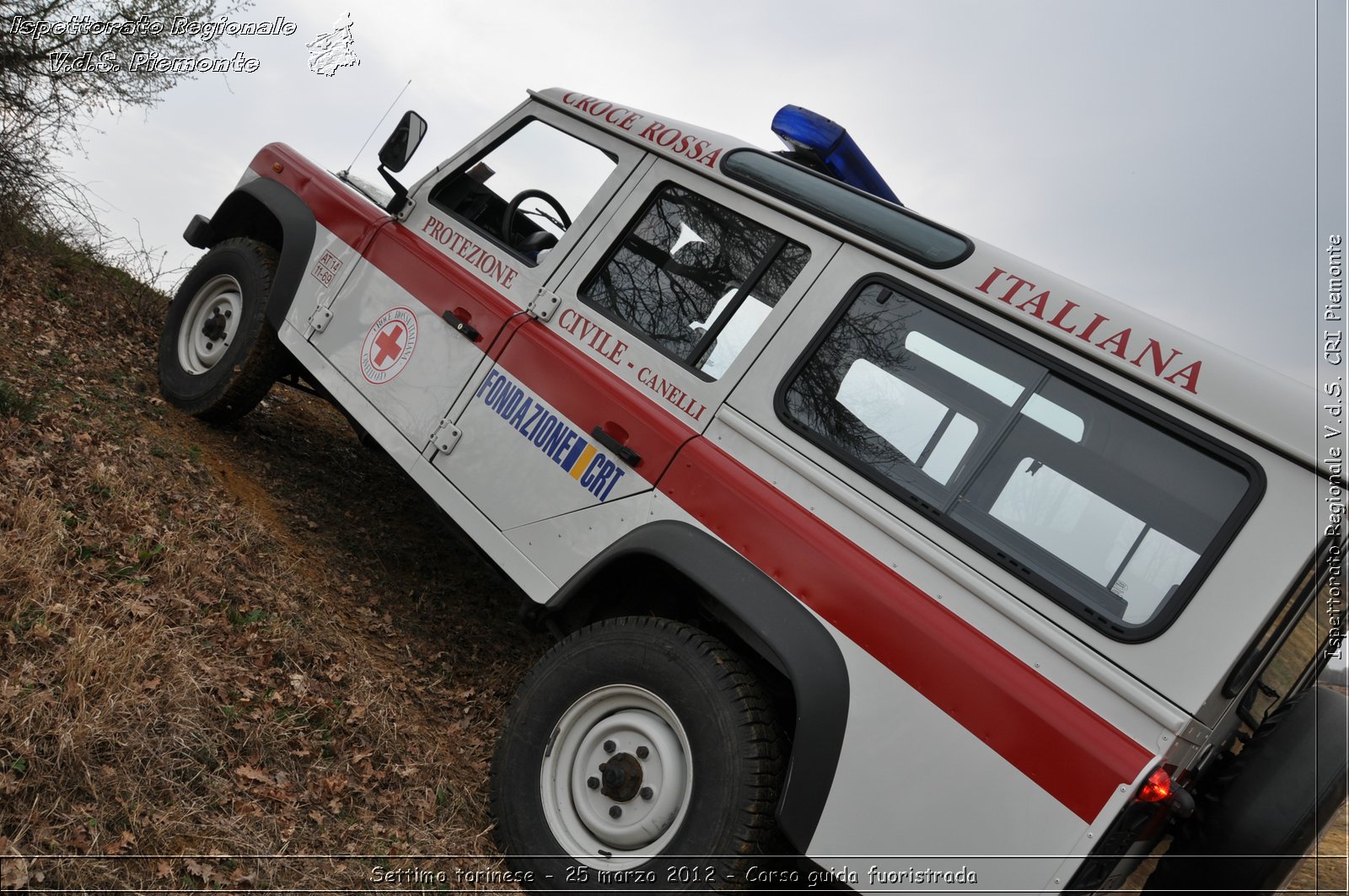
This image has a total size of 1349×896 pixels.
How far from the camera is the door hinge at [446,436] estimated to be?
12.8ft

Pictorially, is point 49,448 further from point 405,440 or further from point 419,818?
point 419,818

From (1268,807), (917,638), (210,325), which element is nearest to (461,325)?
(210,325)

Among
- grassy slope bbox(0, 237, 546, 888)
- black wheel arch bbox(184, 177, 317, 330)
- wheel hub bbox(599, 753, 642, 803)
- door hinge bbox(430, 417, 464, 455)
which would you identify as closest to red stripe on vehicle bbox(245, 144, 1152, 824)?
door hinge bbox(430, 417, 464, 455)

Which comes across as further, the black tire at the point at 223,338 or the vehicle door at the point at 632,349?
the black tire at the point at 223,338

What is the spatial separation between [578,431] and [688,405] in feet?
A: 1.44

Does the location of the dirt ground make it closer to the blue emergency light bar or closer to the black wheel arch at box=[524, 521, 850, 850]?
the black wheel arch at box=[524, 521, 850, 850]

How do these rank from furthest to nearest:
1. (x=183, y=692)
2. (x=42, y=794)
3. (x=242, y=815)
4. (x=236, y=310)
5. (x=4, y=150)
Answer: (x=4, y=150), (x=236, y=310), (x=183, y=692), (x=242, y=815), (x=42, y=794)

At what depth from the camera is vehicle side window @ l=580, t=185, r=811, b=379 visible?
3402mm

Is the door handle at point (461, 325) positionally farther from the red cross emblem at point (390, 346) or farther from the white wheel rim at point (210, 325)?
the white wheel rim at point (210, 325)

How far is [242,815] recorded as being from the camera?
2838 mm

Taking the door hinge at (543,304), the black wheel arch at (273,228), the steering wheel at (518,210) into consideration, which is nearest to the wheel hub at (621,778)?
the door hinge at (543,304)

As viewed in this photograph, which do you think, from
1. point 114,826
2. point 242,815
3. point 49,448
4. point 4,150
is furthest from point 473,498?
point 4,150

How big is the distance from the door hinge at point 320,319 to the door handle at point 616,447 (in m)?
1.88

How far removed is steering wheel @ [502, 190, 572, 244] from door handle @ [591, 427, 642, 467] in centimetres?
120
